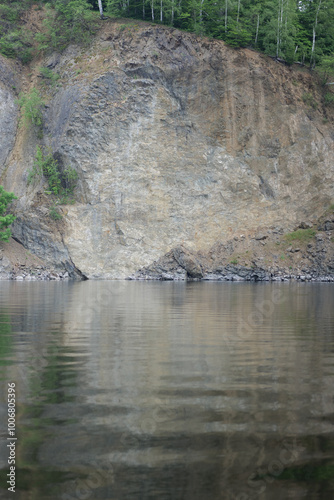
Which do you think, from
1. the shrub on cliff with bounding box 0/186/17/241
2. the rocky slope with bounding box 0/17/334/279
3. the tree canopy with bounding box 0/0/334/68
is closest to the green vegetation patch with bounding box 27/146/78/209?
the rocky slope with bounding box 0/17/334/279

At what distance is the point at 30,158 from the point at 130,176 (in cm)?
1178

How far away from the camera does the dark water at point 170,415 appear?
4129 mm

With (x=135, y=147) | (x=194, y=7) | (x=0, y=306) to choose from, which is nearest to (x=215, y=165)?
(x=135, y=147)

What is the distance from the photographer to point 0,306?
19.7m

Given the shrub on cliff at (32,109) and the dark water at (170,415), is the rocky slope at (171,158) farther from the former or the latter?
the dark water at (170,415)

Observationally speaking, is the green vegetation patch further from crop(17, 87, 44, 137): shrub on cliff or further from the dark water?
the dark water

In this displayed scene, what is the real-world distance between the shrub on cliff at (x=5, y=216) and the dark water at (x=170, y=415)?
38949mm

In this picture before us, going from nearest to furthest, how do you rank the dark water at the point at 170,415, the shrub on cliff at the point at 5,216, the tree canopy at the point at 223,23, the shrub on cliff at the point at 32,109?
the dark water at the point at 170,415 < the shrub on cliff at the point at 5,216 < the shrub on cliff at the point at 32,109 < the tree canopy at the point at 223,23

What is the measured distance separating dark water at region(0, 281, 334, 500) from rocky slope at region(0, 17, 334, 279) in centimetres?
3931

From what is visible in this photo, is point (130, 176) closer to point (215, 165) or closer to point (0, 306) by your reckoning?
point (215, 165)

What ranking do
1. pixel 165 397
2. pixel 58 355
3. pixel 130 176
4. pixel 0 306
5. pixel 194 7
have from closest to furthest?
pixel 165 397 < pixel 58 355 < pixel 0 306 < pixel 130 176 < pixel 194 7

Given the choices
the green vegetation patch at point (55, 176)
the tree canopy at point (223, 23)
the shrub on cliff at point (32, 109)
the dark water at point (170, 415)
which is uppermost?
the tree canopy at point (223, 23)

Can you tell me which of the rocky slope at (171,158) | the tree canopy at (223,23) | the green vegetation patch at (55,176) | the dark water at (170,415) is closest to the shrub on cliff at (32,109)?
the rocky slope at (171,158)

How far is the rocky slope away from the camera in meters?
51.2
